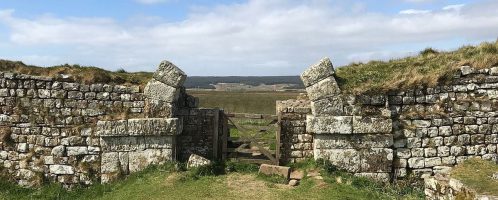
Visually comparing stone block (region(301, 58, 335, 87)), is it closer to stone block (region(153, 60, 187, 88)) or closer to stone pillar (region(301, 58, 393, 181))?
stone pillar (region(301, 58, 393, 181))

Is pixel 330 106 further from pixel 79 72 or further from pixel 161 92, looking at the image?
pixel 79 72

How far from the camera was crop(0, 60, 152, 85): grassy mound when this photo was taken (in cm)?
1109

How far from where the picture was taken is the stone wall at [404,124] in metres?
10.6

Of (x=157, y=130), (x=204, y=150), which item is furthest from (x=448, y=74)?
(x=157, y=130)

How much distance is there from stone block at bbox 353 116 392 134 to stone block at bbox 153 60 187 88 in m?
4.28

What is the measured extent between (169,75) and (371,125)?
194 inches

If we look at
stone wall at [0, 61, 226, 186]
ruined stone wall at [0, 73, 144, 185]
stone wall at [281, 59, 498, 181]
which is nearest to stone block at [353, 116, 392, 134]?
stone wall at [281, 59, 498, 181]

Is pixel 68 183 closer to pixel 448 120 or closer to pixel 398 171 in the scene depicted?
pixel 398 171

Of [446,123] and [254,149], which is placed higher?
[446,123]

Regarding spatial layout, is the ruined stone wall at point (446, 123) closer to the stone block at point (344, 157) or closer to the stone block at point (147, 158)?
the stone block at point (344, 157)

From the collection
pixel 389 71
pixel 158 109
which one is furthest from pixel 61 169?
pixel 389 71

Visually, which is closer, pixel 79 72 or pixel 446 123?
pixel 446 123

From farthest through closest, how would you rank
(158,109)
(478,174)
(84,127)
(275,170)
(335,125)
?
(84,127) → (158,109) → (335,125) → (275,170) → (478,174)

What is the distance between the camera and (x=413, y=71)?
11000 mm
